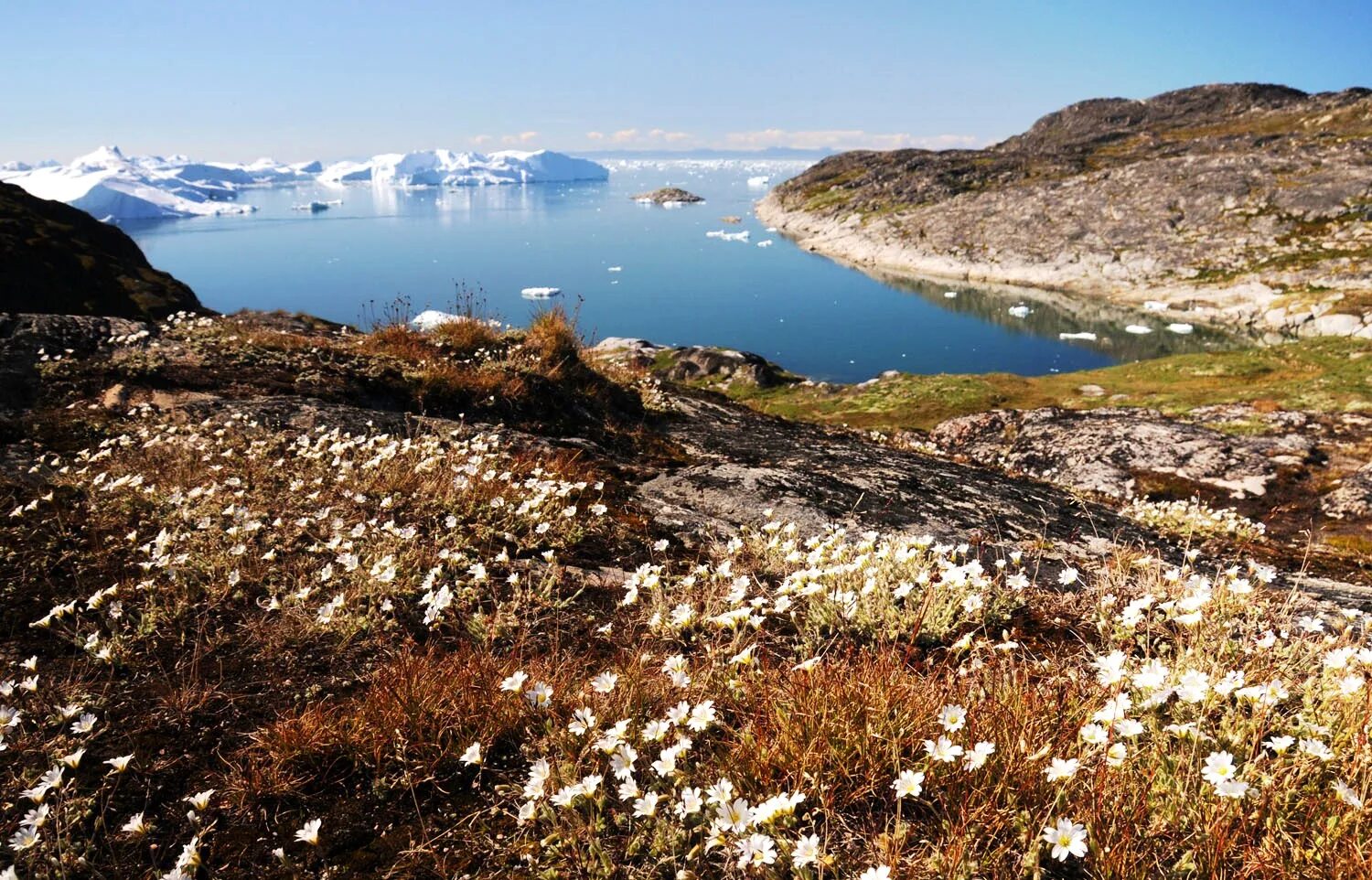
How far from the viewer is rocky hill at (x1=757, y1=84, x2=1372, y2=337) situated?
270 feet

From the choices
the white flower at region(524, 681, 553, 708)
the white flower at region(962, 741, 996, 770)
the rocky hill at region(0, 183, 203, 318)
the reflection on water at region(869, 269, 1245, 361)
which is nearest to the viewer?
the white flower at region(962, 741, 996, 770)

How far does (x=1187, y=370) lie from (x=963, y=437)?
25996 mm

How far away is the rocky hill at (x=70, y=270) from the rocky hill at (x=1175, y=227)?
93.8 metres

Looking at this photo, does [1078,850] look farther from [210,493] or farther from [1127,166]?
[1127,166]

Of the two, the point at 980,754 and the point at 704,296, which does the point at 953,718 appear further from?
the point at 704,296

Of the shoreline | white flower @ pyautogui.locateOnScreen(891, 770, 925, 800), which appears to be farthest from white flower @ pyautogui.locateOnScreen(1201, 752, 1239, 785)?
the shoreline

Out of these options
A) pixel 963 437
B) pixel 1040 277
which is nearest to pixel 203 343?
pixel 963 437

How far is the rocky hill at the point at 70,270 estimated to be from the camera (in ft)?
78.8

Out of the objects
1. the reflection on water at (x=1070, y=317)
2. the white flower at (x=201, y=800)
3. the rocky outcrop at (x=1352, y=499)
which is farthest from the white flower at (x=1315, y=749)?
the reflection on water at (x=1070, y=317)

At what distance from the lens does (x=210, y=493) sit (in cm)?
564

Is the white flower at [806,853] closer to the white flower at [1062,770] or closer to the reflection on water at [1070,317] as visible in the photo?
the white flower at [1062,770]

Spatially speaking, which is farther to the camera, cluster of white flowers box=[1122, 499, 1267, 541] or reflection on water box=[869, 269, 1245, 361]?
reflection on water box=[869, 269, 1245, 361]

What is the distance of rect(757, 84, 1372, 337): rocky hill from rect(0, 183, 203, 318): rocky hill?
308 feet

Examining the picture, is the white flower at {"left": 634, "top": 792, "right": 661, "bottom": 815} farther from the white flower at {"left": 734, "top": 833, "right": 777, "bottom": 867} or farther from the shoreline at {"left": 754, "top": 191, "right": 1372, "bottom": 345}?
the shoreline at {"left": 754, "top": 191, "right": 1372, "bottom": 345}
